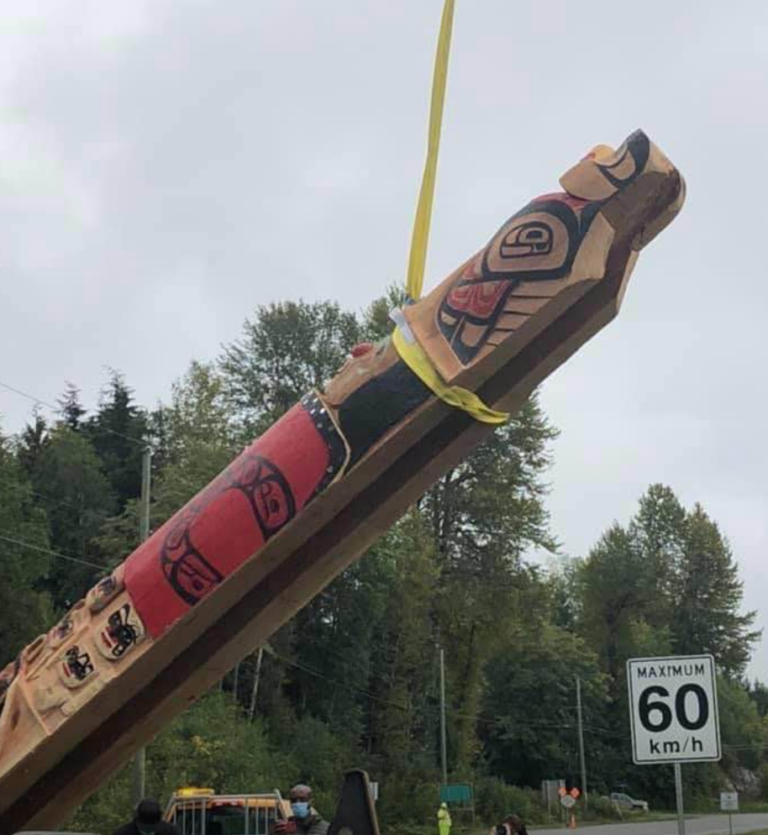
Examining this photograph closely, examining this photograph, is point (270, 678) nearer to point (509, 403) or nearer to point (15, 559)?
point (15, 559)

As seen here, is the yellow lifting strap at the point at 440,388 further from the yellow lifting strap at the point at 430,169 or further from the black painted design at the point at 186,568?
the black painted design at the point at 186,568

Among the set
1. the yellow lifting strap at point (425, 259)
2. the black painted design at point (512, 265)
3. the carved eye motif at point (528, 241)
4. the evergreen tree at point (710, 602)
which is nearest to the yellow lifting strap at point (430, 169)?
the yellow lifting strap at point (425, 259)

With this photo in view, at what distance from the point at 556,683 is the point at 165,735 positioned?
44701 millimetres

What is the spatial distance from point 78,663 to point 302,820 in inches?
91.7

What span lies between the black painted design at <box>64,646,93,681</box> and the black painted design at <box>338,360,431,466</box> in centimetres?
237

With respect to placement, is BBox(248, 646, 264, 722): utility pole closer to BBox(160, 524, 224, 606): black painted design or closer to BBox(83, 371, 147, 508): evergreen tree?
BBox(83, 371, 147, 508): evergreen tree

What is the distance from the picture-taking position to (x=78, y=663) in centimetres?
825

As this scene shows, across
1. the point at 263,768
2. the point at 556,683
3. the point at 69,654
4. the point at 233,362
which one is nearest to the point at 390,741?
the point at 263,768

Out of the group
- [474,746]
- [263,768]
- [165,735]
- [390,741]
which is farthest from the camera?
[474,746]

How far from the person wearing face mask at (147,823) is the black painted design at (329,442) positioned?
7.55ft

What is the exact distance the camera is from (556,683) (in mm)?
73312

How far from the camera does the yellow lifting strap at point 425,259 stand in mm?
7699

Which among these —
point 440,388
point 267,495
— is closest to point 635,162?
point 440,388

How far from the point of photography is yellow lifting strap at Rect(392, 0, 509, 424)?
303 inches
